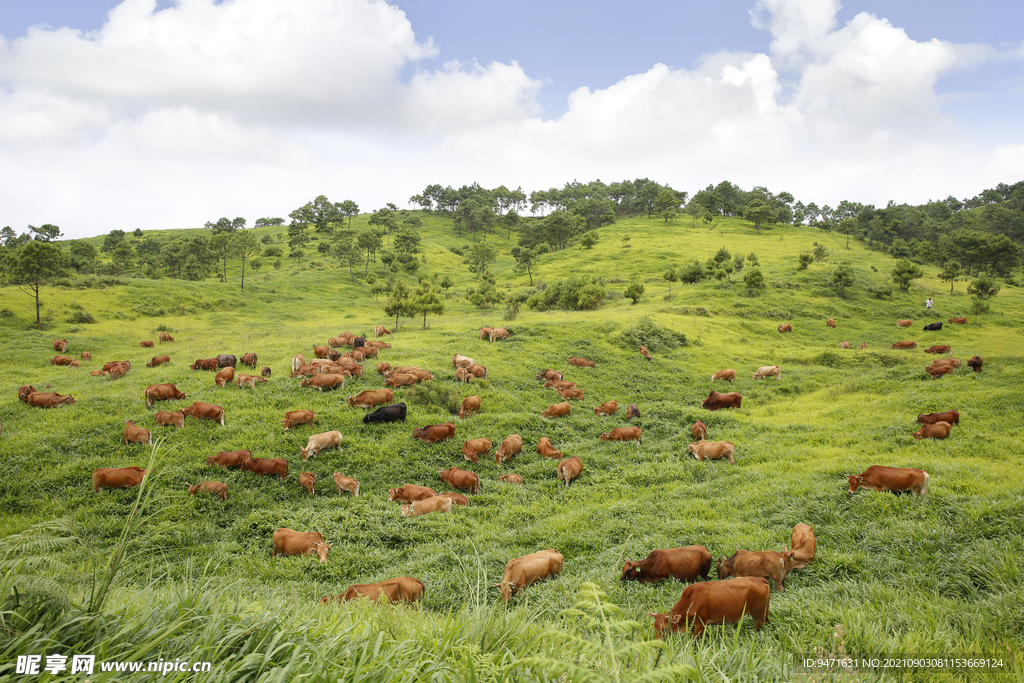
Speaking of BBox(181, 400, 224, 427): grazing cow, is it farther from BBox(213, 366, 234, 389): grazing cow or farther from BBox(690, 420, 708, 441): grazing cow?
BBox(690, 420, 708, 441): grazing cow

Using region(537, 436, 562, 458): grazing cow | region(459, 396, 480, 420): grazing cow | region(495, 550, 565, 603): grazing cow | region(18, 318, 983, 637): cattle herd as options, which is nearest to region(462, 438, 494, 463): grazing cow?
region(18, 318, 983, 637): cattle herd

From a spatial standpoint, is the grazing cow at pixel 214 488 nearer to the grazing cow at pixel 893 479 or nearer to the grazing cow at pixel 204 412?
the grazing cow at pixel 204 412

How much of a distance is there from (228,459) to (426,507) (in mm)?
Result: 4881

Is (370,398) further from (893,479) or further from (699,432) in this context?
(893,479)

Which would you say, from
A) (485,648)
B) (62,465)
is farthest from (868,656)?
(62,465)

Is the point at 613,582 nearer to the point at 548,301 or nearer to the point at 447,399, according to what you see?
the point at 447,399

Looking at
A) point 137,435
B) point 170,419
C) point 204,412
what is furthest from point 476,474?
point 137,435

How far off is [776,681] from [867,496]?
21.9ft

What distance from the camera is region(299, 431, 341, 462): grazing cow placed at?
1095 cm

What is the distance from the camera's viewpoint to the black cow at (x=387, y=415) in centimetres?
1275

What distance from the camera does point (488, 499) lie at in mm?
9750

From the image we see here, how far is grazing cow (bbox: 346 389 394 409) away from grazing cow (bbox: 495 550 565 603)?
26.8 ft

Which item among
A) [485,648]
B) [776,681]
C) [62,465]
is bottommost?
[62,465]

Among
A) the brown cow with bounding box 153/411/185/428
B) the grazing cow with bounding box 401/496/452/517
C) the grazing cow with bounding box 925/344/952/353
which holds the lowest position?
the grazing cow with bounding box 401/496/452/517
